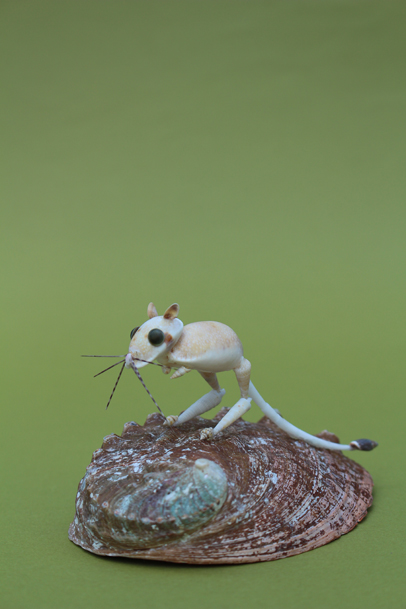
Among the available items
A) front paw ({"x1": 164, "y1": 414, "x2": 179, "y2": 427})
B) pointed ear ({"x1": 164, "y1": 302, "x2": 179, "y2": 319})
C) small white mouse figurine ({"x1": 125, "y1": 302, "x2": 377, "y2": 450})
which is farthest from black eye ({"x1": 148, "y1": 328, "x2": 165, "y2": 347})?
front paw ({"x1": 164, "y1": 414, "x2": 179, "y2": 427})

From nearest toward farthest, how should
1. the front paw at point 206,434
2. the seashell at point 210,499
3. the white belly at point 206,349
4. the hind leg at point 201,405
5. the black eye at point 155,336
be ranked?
the seashell at point 210,499 → the black eye at point 155,336 → the white belly at point 206,349 → the front paw at point 206,434 → the hind leg at point 201,405

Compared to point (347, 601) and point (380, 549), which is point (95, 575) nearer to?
point (347, 601)

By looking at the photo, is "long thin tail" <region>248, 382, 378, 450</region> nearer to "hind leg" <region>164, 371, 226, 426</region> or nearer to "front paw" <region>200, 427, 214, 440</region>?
"hind leg" <region>164, 371, 226, 426</region>

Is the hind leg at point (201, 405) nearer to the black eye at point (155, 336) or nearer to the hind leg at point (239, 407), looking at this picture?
the hind leg at point (239, 407)

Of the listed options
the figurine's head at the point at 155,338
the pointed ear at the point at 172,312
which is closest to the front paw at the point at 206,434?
the figurine's head at the point at 155,338

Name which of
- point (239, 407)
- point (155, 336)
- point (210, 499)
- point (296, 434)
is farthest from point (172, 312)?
point (296, 434)

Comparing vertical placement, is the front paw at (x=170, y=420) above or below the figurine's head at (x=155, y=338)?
below

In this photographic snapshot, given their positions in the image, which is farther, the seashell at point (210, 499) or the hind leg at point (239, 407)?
the hind leg at point (239, 407)
